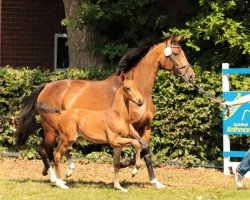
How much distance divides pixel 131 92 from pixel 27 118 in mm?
2706

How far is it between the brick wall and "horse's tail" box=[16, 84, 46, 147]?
20.3ft

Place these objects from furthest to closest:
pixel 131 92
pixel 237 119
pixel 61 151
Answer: pixel 237 119 < pixel 61 151 < pixel 131 92

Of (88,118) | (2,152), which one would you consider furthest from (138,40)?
(88,118)

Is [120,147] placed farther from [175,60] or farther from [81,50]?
[81,50]

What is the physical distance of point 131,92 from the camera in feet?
34.5

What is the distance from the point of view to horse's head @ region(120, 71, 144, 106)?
34.2 feet

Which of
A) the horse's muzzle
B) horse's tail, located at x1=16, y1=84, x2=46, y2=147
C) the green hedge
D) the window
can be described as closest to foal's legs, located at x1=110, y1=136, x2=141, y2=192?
the horse's muzzle

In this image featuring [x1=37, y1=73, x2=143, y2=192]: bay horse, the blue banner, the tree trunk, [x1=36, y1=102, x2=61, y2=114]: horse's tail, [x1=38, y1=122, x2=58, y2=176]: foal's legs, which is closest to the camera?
[x1=37, y1=73, x2=143, y2=192]: bay horse

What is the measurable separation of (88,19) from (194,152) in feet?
12.3

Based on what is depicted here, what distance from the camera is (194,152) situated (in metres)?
14.4

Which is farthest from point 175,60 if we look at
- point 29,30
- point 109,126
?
point 29,30

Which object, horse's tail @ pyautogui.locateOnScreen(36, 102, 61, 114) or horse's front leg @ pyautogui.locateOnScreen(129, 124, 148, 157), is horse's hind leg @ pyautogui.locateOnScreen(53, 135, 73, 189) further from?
Answer: horse's front leg @ pyautogui.locateOnScreen(129, 124, 148, 157)

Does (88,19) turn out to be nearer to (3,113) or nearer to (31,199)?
(3,113)

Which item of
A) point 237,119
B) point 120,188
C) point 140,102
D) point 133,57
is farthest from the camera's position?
point 237,119
